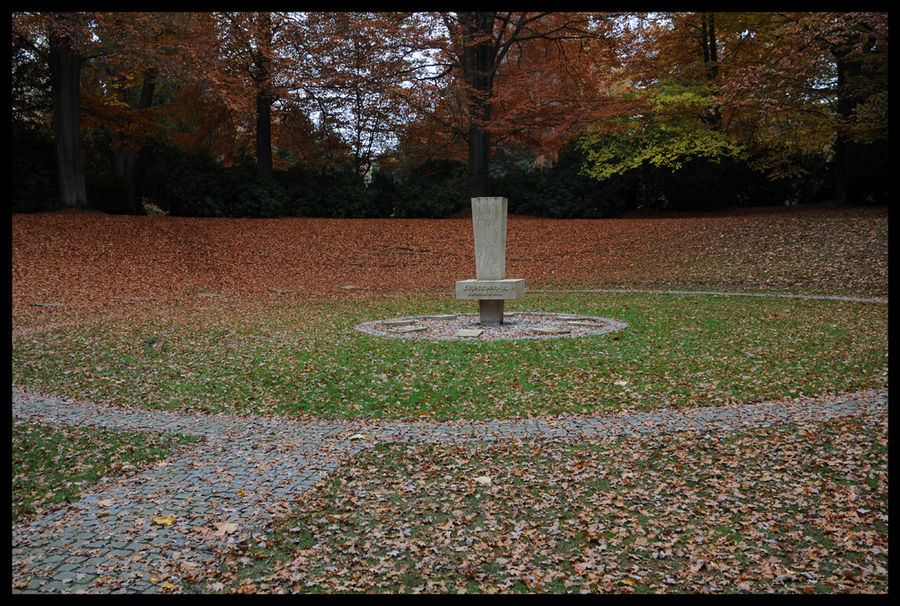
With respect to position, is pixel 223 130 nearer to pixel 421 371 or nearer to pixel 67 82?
pixel 67 82

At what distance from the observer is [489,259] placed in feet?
36.3

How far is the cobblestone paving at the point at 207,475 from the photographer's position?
11.9ft

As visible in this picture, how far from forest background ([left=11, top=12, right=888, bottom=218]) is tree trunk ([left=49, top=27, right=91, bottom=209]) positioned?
5cm

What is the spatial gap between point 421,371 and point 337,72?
16915 mm

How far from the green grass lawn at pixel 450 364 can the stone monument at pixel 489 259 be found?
164cm

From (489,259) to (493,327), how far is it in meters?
1.15

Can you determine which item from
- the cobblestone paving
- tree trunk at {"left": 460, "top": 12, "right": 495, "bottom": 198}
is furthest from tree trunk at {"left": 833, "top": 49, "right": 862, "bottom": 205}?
the cobblestone paving

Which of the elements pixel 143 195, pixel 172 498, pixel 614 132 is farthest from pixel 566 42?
pixel 172 498

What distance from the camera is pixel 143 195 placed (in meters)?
23.2

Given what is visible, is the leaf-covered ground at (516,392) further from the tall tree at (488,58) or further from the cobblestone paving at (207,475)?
the tall tree at (488,58)

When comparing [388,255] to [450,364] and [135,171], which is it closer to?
[135,171]

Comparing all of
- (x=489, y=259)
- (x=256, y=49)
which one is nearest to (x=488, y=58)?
(x=256, y=49)
